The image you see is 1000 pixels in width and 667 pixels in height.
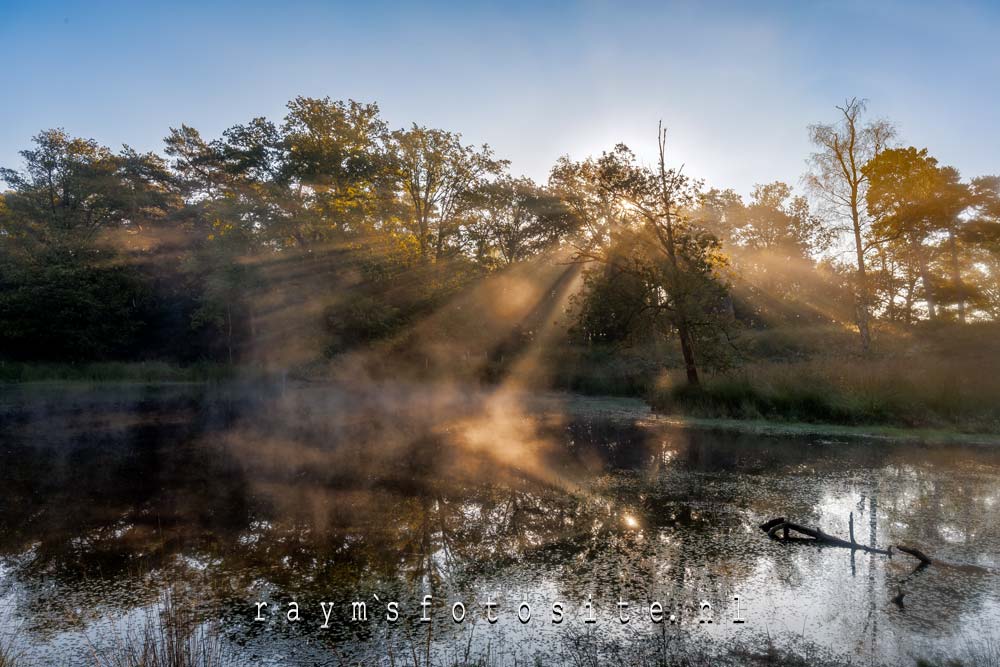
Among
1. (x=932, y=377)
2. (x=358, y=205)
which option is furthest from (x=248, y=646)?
(x=358, y=205)

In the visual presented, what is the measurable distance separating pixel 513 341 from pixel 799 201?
21230 millimetres

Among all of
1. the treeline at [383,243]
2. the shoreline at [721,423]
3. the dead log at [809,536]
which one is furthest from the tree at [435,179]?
the dead log at [809,536]

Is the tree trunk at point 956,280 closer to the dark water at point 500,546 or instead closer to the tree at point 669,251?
Result: the tree at point 669,251

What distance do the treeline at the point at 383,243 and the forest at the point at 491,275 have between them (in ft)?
0.40

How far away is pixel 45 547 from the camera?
6.43 metres

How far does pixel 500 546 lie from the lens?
6.39 metres

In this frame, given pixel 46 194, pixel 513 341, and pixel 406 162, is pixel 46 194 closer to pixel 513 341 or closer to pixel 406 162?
pixel 406 162

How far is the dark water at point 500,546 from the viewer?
14.3ft

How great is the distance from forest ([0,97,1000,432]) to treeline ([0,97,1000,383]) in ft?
0.40

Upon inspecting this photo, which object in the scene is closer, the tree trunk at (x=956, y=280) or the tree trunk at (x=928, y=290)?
the tree trunk at (x=956, y=280)

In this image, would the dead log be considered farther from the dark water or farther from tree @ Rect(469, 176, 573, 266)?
tree @ Rect(469, 176, 573, 266)

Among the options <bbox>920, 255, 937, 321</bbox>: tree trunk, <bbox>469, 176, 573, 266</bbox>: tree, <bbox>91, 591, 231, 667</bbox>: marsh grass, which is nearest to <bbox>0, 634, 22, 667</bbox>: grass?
<bbox>91, 591, 231, 667</bbox>: marsh grass

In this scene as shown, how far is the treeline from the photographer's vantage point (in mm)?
21688

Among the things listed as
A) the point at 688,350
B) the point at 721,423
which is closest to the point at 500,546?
the point at 721,423
